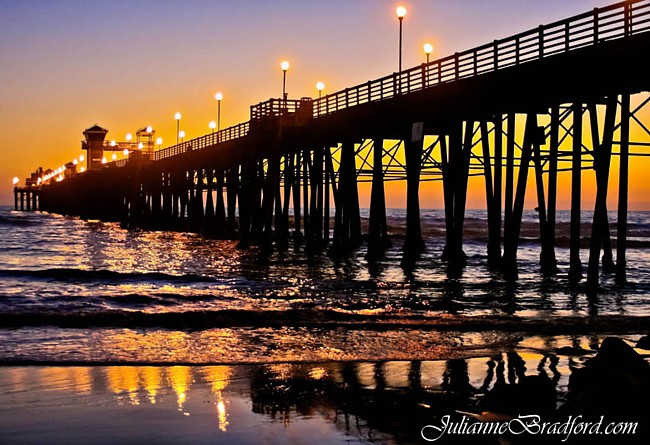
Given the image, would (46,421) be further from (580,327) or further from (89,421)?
(580,327)

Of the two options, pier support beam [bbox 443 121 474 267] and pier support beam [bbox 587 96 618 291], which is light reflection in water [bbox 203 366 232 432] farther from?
pier support beam [bbox 443 121 474 267]

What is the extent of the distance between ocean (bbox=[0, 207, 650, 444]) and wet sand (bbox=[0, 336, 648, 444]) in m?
0.03

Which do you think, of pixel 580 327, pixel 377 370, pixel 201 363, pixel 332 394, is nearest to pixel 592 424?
pixel 332 394

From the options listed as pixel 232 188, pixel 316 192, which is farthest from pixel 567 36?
pixel 232 188

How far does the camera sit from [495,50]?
22.8m

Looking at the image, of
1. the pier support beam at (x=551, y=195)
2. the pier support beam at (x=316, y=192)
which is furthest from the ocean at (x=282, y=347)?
the pier support beam at (x=316, y=192)

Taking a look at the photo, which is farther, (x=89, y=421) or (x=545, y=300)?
(x=545, y=300)

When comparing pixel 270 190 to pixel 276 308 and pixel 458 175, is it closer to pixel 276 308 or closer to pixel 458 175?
pixel 458 175

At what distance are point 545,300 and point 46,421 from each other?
538 inches

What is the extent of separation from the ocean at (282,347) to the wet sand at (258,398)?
26mm

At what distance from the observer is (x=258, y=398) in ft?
31.5

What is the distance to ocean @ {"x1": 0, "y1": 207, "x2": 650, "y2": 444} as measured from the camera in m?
8.63

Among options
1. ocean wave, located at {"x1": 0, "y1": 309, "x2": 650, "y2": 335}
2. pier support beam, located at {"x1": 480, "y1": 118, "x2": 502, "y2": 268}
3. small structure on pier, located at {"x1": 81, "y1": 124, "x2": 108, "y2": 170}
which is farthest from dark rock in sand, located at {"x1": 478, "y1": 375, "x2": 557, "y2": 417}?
small structure on pier, located at {"x1": 81, "y1": 124, "x2": 108, "y2": 170}

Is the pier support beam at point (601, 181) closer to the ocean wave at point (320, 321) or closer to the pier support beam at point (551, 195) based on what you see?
the pier support beam at point (551, 195)
